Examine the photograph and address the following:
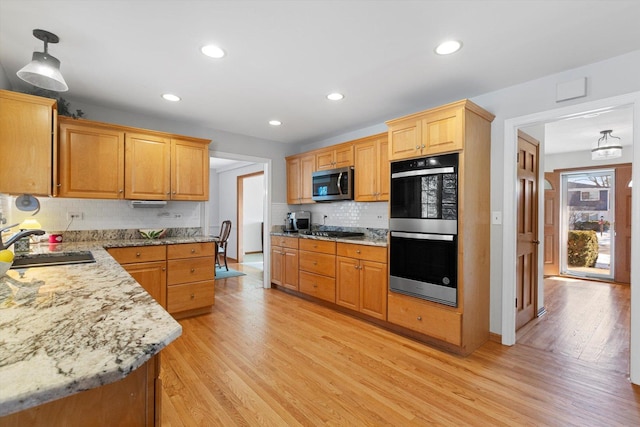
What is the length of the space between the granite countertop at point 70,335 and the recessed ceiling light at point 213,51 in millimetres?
1659

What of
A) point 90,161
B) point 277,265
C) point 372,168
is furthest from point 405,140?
point 90,161

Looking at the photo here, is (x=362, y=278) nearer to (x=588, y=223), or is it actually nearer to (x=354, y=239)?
(x=354, y=239)

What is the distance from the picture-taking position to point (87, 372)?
0.62 metres

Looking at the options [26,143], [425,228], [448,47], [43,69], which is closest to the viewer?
[43,69]

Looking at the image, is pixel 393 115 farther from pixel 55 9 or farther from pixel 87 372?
pixel 87 372

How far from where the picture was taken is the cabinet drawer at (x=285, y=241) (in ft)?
14.1

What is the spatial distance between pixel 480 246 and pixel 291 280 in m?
2.52

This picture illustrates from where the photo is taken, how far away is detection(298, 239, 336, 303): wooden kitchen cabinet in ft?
12.2

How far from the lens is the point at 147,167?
136 inches

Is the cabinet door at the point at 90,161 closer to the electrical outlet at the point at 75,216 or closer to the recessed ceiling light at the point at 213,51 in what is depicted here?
the electrical outlet at the point at 75,216

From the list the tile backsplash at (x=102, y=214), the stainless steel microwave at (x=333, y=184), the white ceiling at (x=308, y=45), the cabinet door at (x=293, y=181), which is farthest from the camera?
Answer: the cabinet door at (x=293, y=181)

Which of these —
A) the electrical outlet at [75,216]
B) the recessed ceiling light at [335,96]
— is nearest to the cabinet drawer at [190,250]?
the electrical outlet at [75,216]

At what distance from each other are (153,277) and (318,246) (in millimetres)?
1887

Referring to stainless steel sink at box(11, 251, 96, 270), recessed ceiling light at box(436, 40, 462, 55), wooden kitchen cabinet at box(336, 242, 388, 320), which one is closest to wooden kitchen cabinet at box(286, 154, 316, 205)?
wooden kitchen cabinet at box(336, 242, 388, 320)
